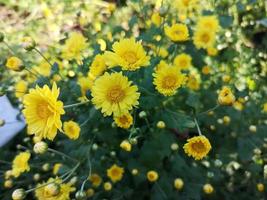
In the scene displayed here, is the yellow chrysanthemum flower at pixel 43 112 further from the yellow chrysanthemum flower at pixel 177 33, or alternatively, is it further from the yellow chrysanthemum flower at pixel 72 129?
the yellow chrysanthemum flower at pixel 177 33

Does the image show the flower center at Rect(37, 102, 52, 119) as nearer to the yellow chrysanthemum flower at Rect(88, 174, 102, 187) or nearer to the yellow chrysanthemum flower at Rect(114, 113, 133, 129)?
the yellow chrysanthemum flower at Rect(114, 113, 133, 129)

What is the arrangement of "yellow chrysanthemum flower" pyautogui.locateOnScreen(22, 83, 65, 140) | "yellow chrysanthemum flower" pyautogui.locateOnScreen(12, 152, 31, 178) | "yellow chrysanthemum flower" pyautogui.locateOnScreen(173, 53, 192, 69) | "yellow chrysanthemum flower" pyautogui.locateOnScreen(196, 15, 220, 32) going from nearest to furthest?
1. "yellow chrysanthemum flower" pyautogui.locateOnScreen(22, 83, 65, 140)
2. "yellow chrysanthemum flower" pyautogui.locateOnScreen(12, 152, 31, 178)
3. "yellow chrysanthemum flower" pyautogui.locateOnScreen(173, 53, 192, 69)
4. "yellow chrysanthemum flower" pyautogui.locateOnScreen(196, 15, 220, 32)

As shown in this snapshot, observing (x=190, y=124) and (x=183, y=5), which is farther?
(x=183, y=5)

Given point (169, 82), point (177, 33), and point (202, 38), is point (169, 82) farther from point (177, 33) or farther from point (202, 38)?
point (202, 38)

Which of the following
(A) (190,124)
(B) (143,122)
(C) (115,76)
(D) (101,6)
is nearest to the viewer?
(C) (115,76)

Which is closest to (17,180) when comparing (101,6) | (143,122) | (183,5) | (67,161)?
(67,161)

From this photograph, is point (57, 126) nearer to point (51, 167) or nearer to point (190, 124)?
point (190, 124)

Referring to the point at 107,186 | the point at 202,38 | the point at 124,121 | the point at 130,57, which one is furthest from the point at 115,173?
the point at 202,38

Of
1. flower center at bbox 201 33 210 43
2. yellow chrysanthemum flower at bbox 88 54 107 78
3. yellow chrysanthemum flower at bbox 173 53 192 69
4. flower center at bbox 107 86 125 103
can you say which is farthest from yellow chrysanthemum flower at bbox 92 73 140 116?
flower center at bbox 201 33 210 43
